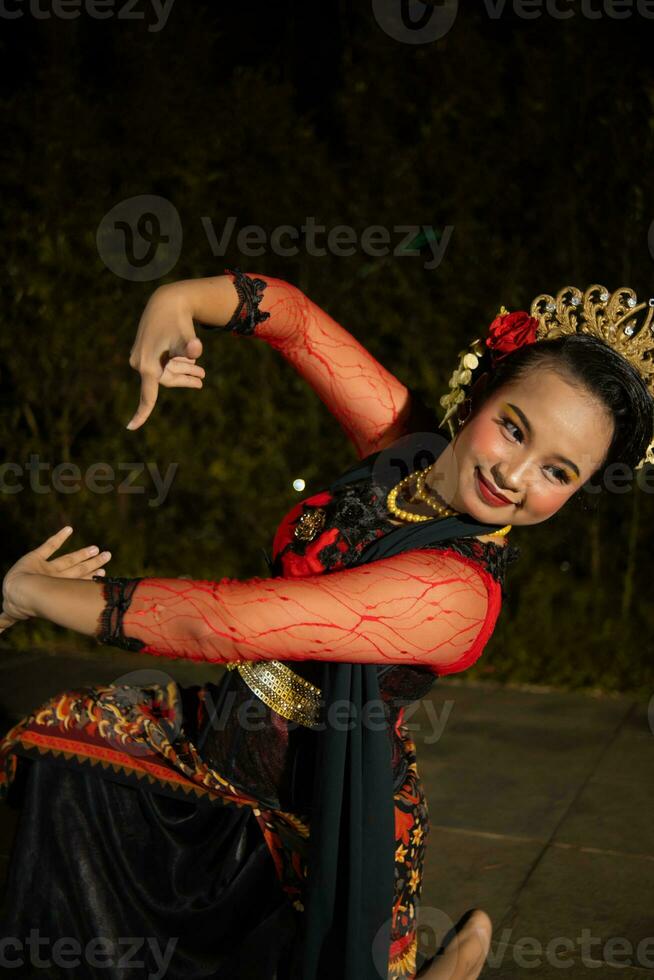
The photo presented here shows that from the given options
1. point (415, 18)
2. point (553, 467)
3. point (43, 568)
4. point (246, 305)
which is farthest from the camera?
point (415, 18)

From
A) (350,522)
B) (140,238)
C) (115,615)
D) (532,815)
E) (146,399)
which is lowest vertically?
(532,815)

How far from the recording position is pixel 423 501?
2016 millimetres

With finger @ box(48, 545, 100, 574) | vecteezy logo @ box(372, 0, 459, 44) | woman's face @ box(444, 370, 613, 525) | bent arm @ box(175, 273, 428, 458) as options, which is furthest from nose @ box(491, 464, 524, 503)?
vecteezy logo @ box(372, 0, 459, 44)

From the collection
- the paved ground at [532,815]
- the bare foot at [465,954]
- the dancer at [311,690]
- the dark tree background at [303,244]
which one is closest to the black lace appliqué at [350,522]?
the dancer at [311,690]

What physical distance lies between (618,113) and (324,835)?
3.76 meters

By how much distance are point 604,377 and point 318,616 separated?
649 mm

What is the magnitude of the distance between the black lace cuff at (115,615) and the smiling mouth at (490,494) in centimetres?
62

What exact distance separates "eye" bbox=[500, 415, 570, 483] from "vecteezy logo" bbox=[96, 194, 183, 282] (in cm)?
351

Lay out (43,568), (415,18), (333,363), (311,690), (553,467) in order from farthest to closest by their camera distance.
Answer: (415,18)
(333,363)
(311,690)
(553,467)
(43,568)

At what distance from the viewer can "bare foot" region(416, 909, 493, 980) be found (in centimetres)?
227

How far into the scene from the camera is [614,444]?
1.93 m

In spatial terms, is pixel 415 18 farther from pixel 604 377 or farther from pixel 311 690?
pixel 311 690

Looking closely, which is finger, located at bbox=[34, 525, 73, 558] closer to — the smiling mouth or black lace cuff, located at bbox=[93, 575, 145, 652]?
black lace cuff, located at bbox=[93, 575, 145, 652]

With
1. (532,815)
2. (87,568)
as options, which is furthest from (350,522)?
(532,815)
